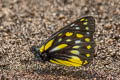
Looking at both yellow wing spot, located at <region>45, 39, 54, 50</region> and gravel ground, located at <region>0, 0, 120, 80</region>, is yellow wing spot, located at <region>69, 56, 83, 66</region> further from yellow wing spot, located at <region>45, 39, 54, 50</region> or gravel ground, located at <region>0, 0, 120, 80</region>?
yellow wing spot, located at <region>45, 39, 54, 50</region>

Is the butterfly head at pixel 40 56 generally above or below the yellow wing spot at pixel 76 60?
above

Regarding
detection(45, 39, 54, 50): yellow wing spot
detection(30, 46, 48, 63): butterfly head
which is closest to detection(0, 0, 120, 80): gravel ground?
detection(30, 46, 48, 63): butterfly head

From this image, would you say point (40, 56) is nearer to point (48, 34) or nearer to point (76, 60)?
point (76, 60)

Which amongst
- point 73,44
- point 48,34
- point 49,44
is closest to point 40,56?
point 49,44

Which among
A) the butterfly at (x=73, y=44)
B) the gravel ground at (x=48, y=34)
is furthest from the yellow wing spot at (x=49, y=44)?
the gravel ground at (x=48, y=34)

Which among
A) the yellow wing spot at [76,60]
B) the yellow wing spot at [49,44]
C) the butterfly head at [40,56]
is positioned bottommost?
the yellow wing spot at [76,60]

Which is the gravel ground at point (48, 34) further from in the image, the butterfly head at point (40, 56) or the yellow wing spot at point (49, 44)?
the yellow wing spot at point (49, 44)
